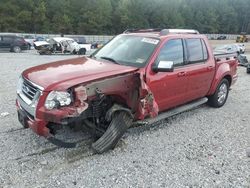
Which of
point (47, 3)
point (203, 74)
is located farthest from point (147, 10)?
point (203, 74)

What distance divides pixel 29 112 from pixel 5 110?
253 centimetres

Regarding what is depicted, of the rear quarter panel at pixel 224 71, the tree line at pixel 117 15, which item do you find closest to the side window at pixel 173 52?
the rear quarter panel at pixel 224 71

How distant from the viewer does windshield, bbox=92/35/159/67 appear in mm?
4992

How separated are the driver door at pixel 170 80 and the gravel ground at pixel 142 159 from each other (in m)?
0.57

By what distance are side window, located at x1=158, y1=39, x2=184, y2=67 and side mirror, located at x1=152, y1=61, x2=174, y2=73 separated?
281 millimetres

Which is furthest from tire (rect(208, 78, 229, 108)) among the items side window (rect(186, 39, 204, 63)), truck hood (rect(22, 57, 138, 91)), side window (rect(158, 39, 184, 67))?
truck hood (rect(22, 57, 138, 91))

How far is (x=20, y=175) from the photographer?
379 centimetres

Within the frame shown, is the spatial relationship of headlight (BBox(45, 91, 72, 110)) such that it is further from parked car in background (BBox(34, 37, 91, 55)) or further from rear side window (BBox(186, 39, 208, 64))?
parked car in background (BBox(34, 37, 91, 55))

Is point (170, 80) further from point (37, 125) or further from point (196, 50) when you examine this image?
point (37, 125)

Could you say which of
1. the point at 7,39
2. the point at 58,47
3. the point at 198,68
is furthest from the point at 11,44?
the point at 198,68

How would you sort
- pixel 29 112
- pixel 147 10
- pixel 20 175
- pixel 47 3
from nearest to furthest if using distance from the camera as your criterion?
pixel 20 175
pixel 29 112
pixel 47 3
pixel 147 10

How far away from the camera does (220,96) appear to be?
7.18 metres

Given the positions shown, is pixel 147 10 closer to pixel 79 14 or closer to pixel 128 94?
pixel 79 14

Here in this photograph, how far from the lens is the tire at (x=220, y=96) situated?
698 cm
